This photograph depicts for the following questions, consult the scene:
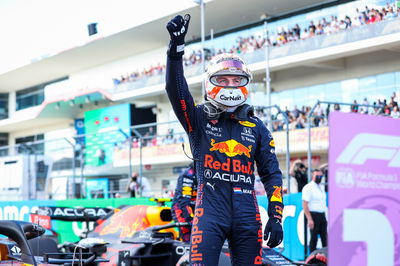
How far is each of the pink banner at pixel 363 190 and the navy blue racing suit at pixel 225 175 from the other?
1091 mm

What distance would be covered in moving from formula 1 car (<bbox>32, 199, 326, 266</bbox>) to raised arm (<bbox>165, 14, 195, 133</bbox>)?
77.9 inches

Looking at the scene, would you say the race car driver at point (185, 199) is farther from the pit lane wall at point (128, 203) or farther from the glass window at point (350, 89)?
the glass window at point (350, 89)

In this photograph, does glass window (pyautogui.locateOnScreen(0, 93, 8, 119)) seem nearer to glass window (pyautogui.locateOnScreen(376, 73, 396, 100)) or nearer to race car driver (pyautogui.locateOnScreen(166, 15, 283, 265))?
glass window (pyautogui.locateOnScreen(376, 73, 396, 100))

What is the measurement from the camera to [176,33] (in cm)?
386

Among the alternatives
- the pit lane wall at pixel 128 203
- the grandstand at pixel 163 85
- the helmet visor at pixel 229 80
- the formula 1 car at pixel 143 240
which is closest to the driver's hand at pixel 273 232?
the helmet visor at pixel 229 80

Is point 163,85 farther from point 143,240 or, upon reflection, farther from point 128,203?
point 143,240

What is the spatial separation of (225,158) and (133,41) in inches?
1103

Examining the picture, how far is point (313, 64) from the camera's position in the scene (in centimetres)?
2316

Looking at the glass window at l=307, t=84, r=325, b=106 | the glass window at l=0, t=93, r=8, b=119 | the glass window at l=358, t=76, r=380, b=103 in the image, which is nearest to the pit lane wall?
the glass window at l=358, t=76, r=380, b=103

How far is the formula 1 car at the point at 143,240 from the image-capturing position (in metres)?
6.48

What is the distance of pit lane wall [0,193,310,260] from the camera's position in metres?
10.1

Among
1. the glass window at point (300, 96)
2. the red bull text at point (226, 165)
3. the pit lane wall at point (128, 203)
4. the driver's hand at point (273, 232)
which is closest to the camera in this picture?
the driver's hand at point (273, 232)

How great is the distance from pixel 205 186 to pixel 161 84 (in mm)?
23948

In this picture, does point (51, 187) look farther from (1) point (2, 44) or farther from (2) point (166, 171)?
(1) point (2, 44)
